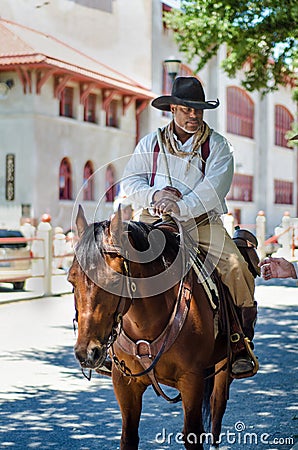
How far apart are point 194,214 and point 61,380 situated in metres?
5.02

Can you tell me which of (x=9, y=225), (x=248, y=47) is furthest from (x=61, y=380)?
(x=9, y=225)

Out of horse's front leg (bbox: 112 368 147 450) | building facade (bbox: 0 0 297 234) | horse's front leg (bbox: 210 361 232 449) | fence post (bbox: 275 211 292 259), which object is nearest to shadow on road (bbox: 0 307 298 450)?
horse's front leg (bbox: 210 361 232 449)

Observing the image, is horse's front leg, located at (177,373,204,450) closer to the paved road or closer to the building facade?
the paved road

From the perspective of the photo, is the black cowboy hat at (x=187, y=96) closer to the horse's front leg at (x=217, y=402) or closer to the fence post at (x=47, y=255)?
the horse's front leg at (x=217, y=402)

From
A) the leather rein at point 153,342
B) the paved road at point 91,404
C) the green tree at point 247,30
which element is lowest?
the paved road at point 91,404

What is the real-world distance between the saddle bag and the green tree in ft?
32.5

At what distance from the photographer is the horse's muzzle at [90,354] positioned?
4.38 m

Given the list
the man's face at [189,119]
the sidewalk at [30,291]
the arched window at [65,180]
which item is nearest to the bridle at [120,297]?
the man's face at [189,119]

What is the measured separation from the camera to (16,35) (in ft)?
104

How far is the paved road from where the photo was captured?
23.5 feet

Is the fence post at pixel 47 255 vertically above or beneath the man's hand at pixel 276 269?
beneath

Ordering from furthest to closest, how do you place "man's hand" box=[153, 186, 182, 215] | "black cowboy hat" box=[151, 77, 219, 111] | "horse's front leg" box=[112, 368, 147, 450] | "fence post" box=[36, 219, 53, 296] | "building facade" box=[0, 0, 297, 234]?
"building facade" box=[0, 0, 297, 234]
"fence post" box=[36, 219, 53, 296]
"black cowboy hat" box=[151, 77, 219, 111]
"man's hand" box=[153, 186, 182, 215]
"horse's front leg" box=[112, 368, 147, 450]

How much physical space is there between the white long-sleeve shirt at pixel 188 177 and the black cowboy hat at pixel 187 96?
0.74ft

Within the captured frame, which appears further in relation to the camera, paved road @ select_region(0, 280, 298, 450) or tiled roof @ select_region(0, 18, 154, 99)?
tiled roof @ select_region(0, 18, 154, 99)
